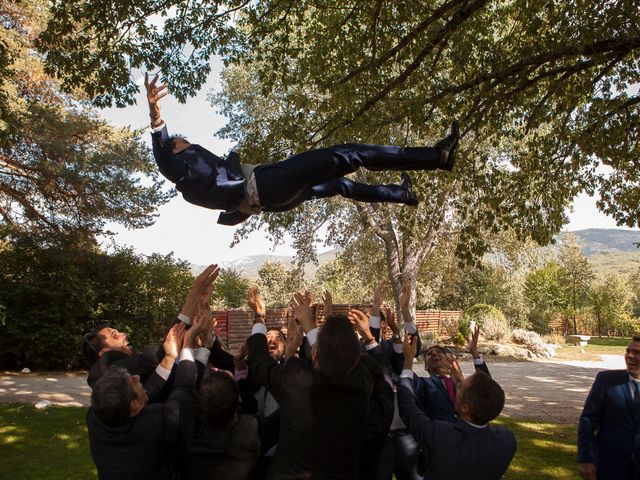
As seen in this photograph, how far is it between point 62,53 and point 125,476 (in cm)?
A: 546

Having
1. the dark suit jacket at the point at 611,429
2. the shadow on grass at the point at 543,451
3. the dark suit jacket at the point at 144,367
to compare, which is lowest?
the shadow on grass at the point at 543,451

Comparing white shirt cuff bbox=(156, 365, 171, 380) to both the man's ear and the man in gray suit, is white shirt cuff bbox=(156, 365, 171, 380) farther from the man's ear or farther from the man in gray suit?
the man in gray suit

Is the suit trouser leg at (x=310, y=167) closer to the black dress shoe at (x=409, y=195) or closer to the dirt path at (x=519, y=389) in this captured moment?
the black dress shoe at (x=409, y=195)

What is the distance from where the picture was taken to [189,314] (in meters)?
3.09

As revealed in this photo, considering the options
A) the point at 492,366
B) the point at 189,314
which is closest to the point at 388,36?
the point at 189,314

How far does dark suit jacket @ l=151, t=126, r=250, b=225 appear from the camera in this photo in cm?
346

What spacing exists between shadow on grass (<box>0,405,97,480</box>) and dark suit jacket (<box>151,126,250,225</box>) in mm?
3603

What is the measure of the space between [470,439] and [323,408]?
0.76m

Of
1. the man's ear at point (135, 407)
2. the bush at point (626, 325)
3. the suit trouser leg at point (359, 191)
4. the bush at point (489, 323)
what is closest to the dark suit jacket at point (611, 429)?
the suit trouser leg at point (359, 191)

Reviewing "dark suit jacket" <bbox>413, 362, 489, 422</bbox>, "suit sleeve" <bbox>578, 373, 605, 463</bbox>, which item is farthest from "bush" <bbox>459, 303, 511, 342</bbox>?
"dark suit jacket" <bbox>413, 362, 489, 422</bbox>

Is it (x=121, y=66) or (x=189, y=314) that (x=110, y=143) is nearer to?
(x=121, y=66)

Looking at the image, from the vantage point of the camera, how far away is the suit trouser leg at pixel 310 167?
3.55 metres

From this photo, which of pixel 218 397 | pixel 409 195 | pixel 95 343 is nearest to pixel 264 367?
pixel 218 397

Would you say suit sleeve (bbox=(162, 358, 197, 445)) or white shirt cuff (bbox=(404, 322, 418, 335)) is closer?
suit sleeve (bbox=(162, 358, 197, 445))
